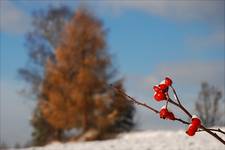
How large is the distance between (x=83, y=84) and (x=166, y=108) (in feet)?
71.0

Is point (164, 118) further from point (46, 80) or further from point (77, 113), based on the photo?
point (46, 80)

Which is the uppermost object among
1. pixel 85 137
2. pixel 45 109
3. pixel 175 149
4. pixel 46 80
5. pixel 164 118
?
pixel 46 80

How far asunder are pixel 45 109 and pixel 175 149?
502 inches

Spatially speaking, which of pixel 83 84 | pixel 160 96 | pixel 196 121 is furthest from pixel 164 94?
pixel 83 84

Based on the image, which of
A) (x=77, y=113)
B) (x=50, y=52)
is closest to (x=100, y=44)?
(x=77, y=113)

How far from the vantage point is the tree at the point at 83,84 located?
2357 cm

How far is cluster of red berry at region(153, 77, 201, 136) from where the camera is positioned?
206 centimetres

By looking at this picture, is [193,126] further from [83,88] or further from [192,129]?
[83,88]

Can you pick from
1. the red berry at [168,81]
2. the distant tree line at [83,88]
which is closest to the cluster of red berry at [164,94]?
the red berry at [168,81]

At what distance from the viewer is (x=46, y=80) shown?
26188 mm

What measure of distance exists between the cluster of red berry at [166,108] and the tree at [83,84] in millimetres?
21087

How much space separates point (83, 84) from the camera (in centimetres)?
2372

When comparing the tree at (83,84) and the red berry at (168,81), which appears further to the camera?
the tree at (83,84)

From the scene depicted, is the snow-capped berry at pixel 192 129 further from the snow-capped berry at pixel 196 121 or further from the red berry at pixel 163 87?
the red berry at pixel 163 87
